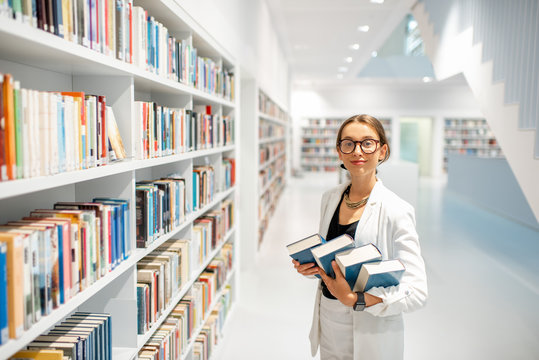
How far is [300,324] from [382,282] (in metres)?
2.18

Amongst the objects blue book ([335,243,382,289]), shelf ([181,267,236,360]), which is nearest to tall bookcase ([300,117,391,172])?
shelf ([181,267,236,360])

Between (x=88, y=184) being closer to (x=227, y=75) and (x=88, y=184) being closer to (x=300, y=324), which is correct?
(x=227, y=75)

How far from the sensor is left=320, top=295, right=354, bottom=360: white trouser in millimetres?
1747

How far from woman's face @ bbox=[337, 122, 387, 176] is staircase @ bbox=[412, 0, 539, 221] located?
5.92ft

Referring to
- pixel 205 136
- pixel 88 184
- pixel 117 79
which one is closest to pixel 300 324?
pixel 205 136

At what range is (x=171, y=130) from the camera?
7.32 ft

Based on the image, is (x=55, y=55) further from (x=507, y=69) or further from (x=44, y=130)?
(x=507, y=69)

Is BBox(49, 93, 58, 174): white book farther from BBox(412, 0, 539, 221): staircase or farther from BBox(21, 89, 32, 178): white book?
BBox(412, 0, 539, 221): staircase

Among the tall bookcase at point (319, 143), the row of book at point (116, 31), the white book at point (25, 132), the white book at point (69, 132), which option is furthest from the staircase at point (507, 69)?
the tall bookcase at point (319, 143)

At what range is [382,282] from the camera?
1.52 m

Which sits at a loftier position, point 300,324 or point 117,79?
point 117,79

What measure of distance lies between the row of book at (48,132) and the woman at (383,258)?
86 centimetres

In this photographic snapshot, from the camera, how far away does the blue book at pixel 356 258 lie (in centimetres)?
147

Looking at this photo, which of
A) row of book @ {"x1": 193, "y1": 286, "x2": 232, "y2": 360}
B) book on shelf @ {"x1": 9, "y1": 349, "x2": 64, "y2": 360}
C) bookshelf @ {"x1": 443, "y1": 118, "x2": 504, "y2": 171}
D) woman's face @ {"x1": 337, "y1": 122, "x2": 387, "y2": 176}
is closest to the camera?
book on shelf @ {"x1": 9, "y1": 349, "x2": 64, "y2": 360}
